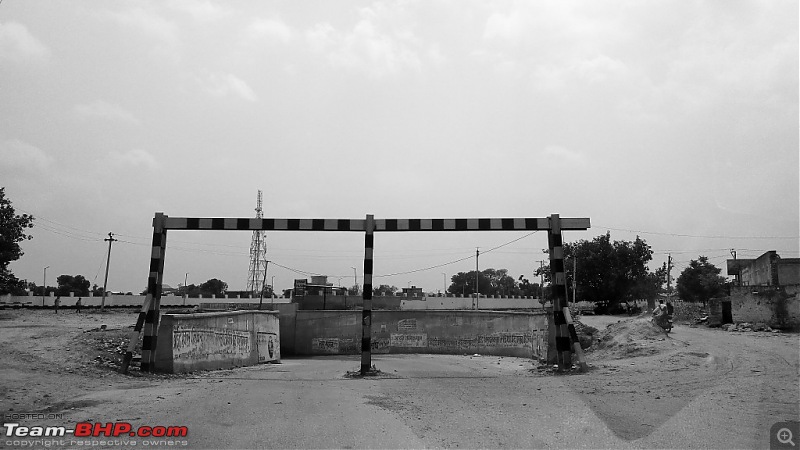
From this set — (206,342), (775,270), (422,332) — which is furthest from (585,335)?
(775,270)

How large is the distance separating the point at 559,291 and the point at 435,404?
674 centimetres

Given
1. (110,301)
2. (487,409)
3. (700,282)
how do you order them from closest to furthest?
1. (487,409)
2. (110,301)
3. (700,282)

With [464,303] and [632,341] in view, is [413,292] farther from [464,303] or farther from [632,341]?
[632,341]

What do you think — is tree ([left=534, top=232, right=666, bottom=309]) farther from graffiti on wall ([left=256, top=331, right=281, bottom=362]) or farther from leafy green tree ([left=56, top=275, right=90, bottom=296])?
leafy green tree ([left=56, top=275, right=90, bottom=296])

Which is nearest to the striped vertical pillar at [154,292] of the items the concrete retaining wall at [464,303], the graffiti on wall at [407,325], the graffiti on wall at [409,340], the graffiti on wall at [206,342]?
the graffiti on wall at [206,342]

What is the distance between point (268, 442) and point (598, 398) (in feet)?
17.9

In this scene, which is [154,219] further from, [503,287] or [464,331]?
[503,287]

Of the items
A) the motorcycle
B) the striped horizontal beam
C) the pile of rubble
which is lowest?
the pile of rubble

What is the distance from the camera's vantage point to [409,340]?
2891 centimetres

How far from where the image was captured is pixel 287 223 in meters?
15.1

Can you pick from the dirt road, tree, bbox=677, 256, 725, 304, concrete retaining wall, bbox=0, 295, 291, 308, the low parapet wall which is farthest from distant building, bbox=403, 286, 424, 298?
the dirt road

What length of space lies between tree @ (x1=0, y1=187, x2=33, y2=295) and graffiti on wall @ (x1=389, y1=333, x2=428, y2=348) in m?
24.3

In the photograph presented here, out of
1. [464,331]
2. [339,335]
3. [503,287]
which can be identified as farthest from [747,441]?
[503,287]

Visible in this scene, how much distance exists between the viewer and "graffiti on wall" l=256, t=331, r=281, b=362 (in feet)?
70.9
